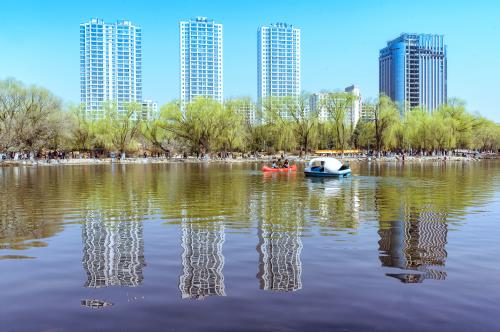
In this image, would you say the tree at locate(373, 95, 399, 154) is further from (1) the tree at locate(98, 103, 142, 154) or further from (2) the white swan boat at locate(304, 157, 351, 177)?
(2) the white swan boat at locate(304, 157, 351, 177)

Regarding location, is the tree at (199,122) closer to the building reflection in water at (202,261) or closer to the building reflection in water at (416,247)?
the building reflection in water at (416,247)

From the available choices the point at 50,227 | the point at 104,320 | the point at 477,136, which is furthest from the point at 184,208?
the point at 477,136

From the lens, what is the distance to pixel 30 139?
7338cm

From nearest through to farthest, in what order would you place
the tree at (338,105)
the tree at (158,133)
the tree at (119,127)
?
the tree at (119,127), the tree at (158,133), the tree at (338,105)

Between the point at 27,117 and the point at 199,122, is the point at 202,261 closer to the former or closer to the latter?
the point at 27,117

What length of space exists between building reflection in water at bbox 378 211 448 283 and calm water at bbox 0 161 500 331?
4 centimetres

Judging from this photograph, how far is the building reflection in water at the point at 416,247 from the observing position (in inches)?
397

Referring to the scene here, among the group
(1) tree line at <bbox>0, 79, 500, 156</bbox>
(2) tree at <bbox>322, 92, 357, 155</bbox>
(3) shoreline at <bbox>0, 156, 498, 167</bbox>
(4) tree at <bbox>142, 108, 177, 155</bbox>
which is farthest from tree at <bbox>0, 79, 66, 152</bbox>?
(2) tree at <bbox>322, 92, 357, 155</bbox>

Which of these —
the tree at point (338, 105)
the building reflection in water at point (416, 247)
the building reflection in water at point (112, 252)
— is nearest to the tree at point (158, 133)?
the tree at point (338, 105)

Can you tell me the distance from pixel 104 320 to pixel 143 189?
76.4 ft

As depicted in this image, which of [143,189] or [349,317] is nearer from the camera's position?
[349,317]

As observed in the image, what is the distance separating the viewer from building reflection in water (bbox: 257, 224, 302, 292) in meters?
9.41

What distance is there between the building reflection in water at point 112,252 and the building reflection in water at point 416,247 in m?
5.18

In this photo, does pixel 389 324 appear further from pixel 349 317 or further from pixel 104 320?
pixel 104 320
